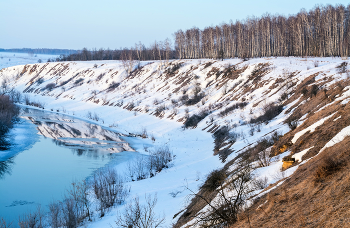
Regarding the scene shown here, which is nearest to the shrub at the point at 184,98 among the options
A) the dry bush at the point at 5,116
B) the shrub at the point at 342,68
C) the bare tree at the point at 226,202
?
the shrub at the point at 342,68

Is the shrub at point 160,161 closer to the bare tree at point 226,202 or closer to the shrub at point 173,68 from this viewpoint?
the bare tree at point 226,202

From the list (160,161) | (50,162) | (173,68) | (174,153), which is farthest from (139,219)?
(173,68)

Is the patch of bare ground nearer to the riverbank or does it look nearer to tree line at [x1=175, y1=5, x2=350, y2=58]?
the riverbank

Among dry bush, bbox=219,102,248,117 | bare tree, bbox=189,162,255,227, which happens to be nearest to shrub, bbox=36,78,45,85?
dry bush, bbox=219,102,248,117

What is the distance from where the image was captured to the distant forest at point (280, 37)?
50.1m

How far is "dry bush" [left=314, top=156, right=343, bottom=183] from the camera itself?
6.26 meters

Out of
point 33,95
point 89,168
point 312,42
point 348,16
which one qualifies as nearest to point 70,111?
point 33,95

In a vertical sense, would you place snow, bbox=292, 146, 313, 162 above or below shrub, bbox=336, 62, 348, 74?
below

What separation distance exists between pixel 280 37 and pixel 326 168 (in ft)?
201

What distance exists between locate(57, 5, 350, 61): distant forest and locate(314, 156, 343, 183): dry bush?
148 ft

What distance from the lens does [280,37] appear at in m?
60.8

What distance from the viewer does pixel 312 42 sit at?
172 feet

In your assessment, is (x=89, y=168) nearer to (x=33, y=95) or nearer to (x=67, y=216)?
(x=67, y=216)

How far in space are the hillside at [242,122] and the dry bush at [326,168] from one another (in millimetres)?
21
